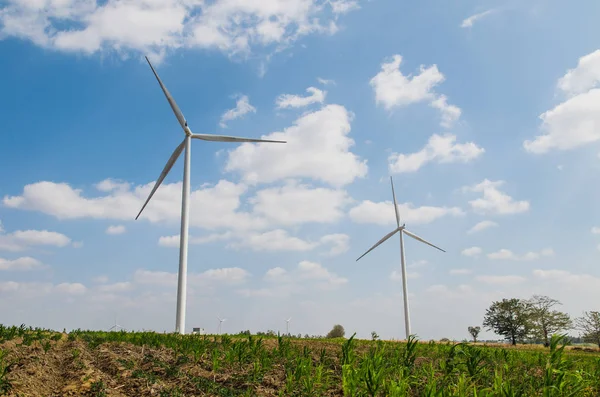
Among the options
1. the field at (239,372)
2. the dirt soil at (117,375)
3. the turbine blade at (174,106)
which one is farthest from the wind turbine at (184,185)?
the dirt soil at (117,375)

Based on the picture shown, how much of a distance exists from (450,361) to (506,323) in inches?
3184

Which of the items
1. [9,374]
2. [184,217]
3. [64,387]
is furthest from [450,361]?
[184,217]

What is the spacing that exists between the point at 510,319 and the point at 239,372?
8455 cm

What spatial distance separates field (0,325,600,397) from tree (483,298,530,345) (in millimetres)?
75658

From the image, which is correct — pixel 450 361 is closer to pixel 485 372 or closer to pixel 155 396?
pixel 485 372

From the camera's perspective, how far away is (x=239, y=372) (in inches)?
489

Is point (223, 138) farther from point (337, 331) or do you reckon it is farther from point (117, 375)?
point (117, 375)

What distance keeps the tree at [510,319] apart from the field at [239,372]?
7566cm

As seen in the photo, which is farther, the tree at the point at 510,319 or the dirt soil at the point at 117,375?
the tree at the point at 510,319

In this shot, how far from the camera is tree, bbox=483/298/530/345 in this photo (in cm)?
8406

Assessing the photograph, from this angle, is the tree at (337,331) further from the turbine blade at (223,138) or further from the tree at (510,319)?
the tree at (510,319)

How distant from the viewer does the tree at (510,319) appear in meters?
84.1

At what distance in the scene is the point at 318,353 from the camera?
600 inches

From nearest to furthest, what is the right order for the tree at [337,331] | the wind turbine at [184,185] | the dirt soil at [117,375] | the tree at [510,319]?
1. the dirt soil at [117,375]
2. the wind turbine at [184,185]
3. the tree at [337,331]
4. the tree at [510,319]
